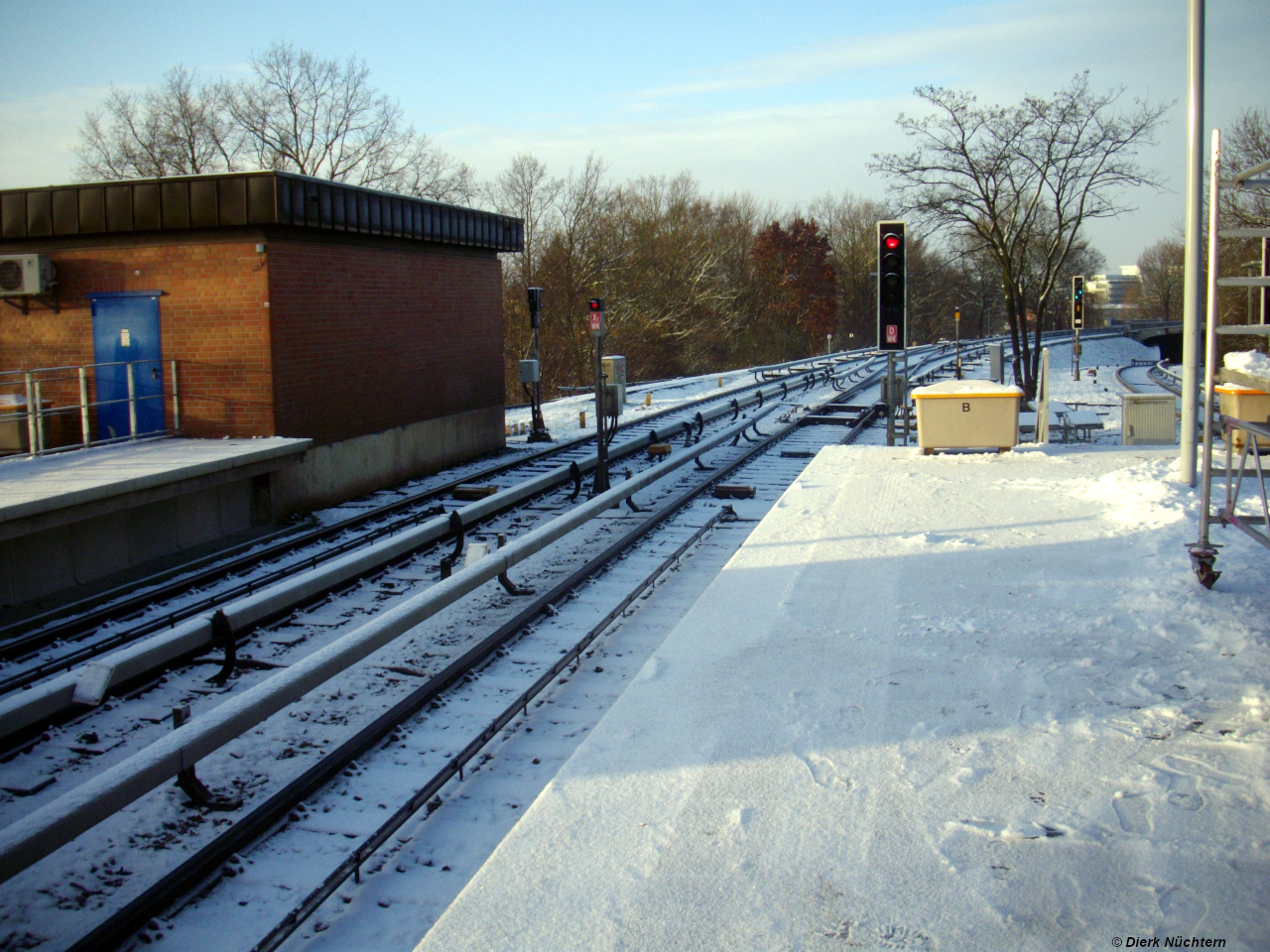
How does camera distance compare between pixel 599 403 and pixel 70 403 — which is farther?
pixel 70 403

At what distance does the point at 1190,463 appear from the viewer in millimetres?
9430

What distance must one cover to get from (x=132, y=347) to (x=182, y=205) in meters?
2.07

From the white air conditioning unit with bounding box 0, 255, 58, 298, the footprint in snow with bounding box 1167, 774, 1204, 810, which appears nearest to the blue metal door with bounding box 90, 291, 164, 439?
the white air conditioning unit with bounding box 0, 255, 58, 298

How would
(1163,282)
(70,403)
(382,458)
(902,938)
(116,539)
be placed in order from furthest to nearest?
(1163,282) < (382,458) < (70,403) < (116,539) < (902,938)

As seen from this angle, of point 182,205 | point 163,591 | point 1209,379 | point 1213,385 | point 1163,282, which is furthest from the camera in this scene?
point 1163,282

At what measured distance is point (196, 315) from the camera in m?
12.7

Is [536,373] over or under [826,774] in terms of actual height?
over

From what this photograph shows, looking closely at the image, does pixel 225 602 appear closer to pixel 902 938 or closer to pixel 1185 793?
pixel 902 938

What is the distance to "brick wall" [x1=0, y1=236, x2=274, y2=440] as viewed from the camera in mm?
12477

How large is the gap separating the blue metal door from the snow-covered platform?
30.2 ft

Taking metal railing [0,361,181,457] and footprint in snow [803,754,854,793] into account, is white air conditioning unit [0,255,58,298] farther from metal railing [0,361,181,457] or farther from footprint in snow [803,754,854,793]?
footprint in snow [803,754,854,793]

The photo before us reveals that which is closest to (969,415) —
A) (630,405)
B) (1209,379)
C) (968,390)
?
(968,390)

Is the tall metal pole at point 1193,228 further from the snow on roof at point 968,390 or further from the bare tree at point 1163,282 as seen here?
the bare tree at point 1163,282

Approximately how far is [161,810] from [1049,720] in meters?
4.40
